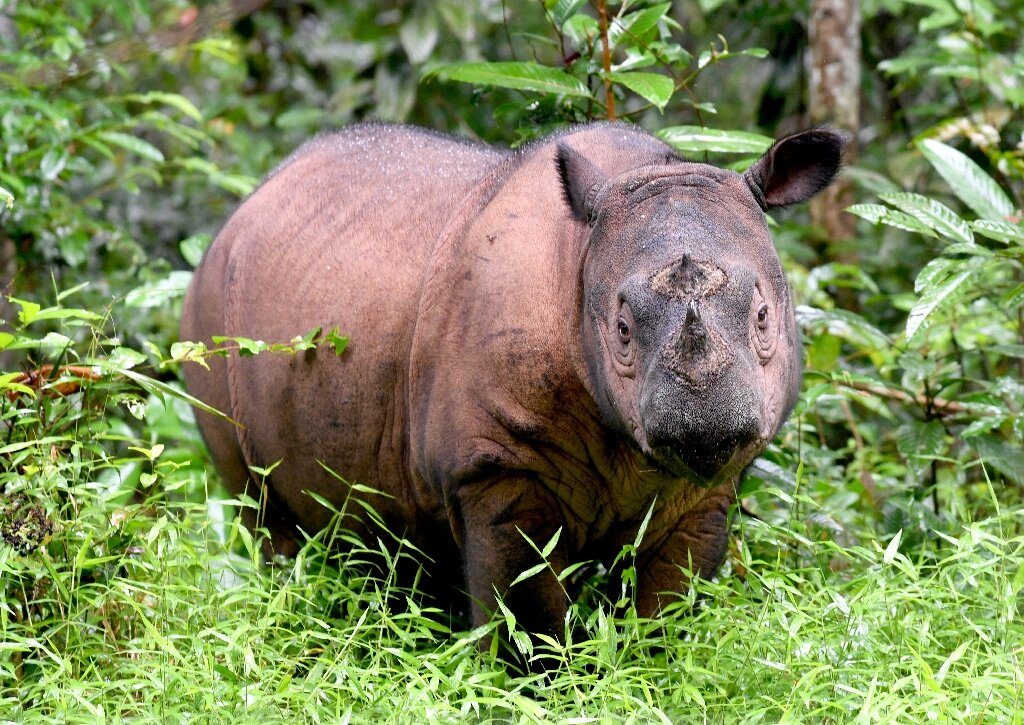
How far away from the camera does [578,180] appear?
403 cm

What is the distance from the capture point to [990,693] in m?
3.37

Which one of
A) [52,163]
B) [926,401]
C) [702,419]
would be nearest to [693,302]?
[702,419]

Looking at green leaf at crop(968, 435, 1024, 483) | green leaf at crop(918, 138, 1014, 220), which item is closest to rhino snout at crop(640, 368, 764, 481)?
green leaf at crop(968, 435, 1024, 483)

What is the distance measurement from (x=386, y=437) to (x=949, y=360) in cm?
300

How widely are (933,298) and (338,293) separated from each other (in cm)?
201

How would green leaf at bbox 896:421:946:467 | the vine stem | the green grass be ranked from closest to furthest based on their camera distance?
the green grass → the vine stem → green leaf at bbox 896:421:946:467

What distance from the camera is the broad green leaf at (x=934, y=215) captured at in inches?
203

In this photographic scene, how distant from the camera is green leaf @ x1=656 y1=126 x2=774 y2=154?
16.8 feet

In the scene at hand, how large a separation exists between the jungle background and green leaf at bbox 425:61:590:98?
0.5 inches

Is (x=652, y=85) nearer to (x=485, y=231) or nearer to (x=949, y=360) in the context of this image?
(x=485, y=231)

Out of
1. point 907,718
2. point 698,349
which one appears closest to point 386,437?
point 698,349

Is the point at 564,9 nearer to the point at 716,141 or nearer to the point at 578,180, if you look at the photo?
the point at 716,141

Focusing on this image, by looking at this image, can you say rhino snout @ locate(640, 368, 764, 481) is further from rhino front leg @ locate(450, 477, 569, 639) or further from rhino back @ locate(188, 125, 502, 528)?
rhino back @ locate(188, 125, 502, 528)

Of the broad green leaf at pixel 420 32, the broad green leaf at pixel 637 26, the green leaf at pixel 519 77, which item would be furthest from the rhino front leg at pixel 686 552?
the broad green leaf at pixel 420 32
